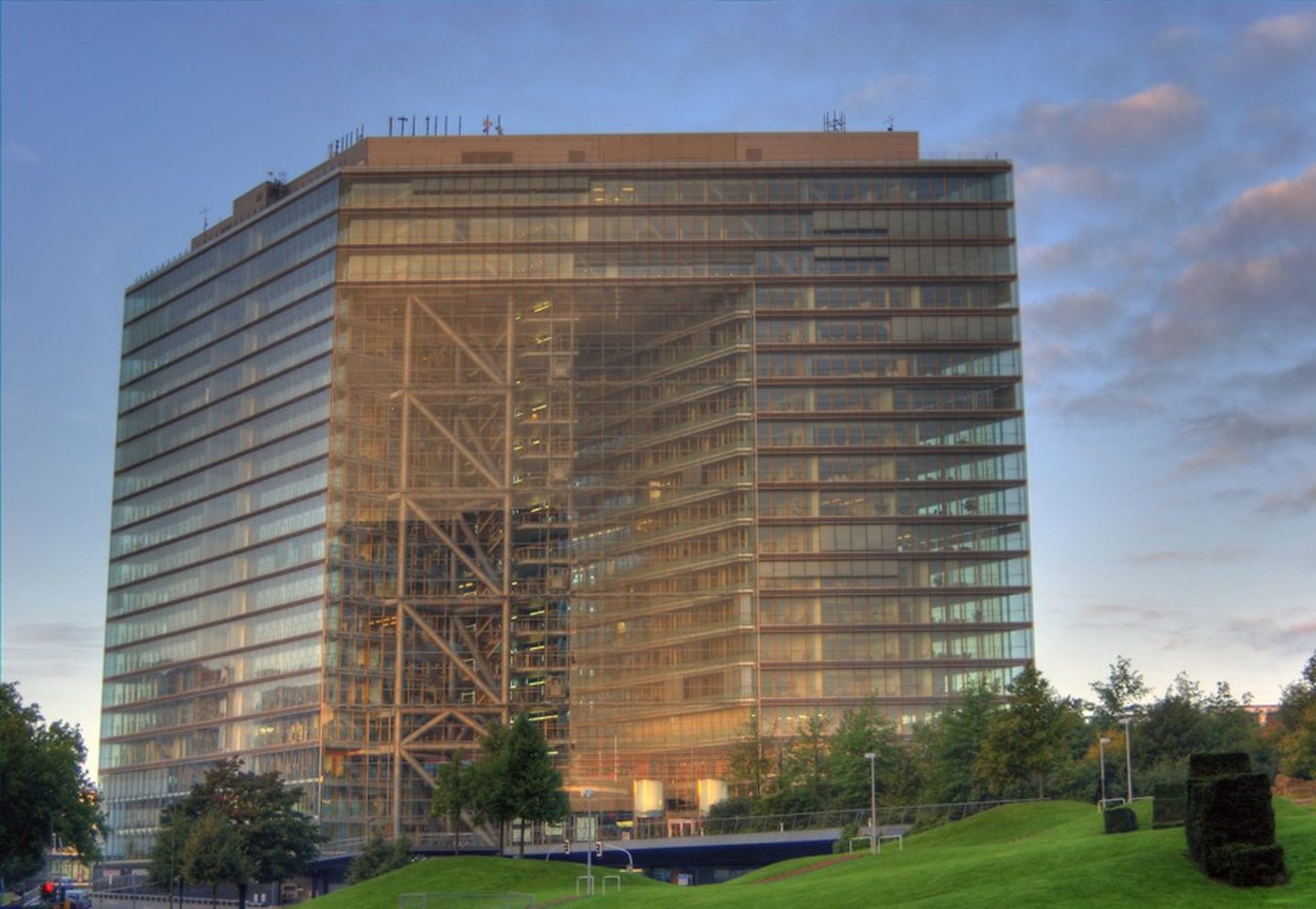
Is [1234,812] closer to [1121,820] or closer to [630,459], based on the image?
[1121,820]

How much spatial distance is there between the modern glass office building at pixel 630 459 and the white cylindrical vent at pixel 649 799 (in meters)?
0.45

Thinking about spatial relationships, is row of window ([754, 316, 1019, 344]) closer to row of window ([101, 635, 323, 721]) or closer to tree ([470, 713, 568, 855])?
row of window ([101, 635, 323, 721])

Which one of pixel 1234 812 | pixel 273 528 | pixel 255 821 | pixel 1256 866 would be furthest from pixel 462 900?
pixel 273 528

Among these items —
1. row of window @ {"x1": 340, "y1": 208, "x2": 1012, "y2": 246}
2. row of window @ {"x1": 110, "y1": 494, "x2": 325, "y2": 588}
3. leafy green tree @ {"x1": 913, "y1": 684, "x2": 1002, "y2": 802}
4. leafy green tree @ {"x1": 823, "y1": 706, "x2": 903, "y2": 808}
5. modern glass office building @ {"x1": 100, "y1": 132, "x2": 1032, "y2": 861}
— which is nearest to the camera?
leafy green tree @ {"x1": 913, "y1": 684, "x2": 1002, "y2": 802}

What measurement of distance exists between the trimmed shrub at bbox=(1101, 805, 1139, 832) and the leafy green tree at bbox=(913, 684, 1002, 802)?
51553 millimetres

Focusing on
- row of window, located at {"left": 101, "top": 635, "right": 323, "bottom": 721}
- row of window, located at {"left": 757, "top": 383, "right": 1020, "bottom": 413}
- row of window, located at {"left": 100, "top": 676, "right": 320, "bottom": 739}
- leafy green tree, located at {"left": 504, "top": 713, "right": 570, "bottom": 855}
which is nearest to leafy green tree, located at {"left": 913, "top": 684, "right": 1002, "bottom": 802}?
leafy green tree, located at {"left": 504, "top": 713, "right": 570, "bottom": 855}

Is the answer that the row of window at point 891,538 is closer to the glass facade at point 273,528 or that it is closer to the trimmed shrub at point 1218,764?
the glass facade at point 273,528

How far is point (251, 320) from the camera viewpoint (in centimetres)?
19762

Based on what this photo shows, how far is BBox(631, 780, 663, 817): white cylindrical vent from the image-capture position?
543ft

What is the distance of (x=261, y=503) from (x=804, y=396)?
6320 centimetres

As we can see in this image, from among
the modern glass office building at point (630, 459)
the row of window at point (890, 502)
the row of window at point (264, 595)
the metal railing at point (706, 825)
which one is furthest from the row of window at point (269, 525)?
the row of window at point (890, 502)

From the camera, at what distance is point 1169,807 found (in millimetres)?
64000

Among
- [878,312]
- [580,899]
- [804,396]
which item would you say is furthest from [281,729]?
[580,899]

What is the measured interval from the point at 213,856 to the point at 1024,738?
60605 mm
